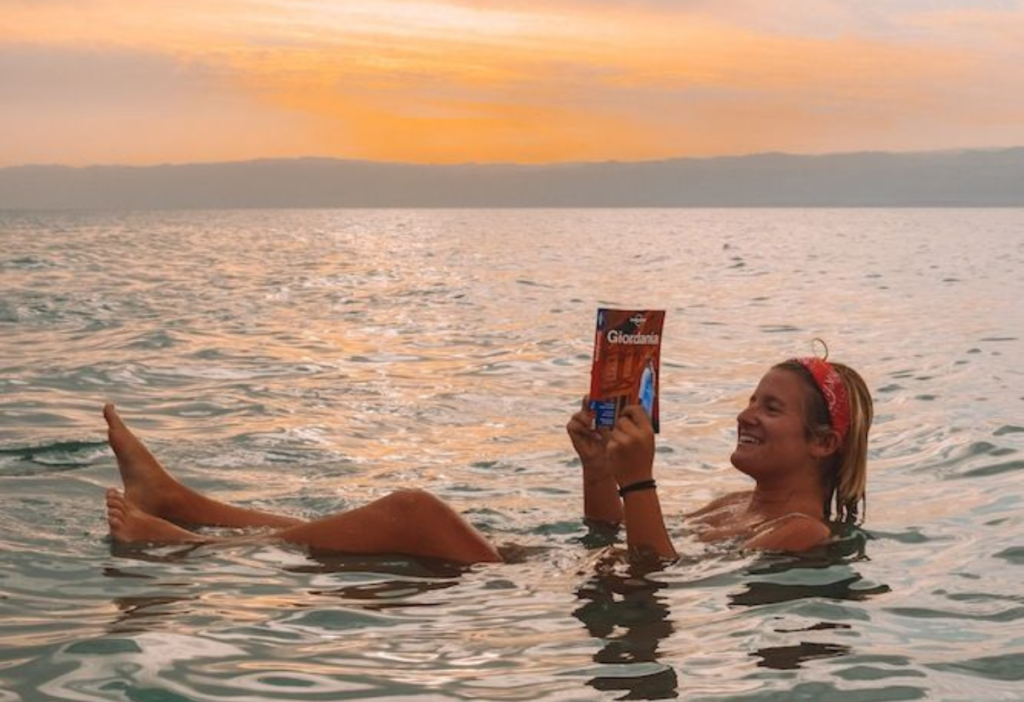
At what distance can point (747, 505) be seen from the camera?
292 inches

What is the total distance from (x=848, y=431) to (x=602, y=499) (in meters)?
1.23

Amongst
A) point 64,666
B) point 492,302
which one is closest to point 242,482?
point 64,666

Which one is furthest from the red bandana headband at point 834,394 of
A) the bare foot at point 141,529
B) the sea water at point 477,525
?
the bare foot at point 141,529

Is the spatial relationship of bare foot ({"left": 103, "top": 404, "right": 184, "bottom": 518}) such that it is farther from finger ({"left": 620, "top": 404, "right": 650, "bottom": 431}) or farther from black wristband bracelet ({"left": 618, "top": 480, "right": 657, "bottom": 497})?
finger ({"left": 620, "top": 404, "right": 650, "bottom": 431})

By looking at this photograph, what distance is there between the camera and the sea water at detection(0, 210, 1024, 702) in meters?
5.18

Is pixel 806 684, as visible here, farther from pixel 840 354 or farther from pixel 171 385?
pixel 840 354

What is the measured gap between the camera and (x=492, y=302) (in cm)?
2817

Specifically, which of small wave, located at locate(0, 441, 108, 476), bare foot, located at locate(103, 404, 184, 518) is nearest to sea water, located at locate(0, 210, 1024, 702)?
small wave, located at locate(0, 441, 108, 476)

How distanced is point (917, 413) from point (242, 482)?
6.03 meters

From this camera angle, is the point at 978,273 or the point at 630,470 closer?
the point at 630,470

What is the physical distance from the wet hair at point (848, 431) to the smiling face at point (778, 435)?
3 centimetres

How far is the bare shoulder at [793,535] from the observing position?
21.8 feet

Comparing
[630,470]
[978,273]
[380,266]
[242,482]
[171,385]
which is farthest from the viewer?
[380,266]

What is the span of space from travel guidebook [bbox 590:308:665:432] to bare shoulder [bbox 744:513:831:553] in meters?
1.45
